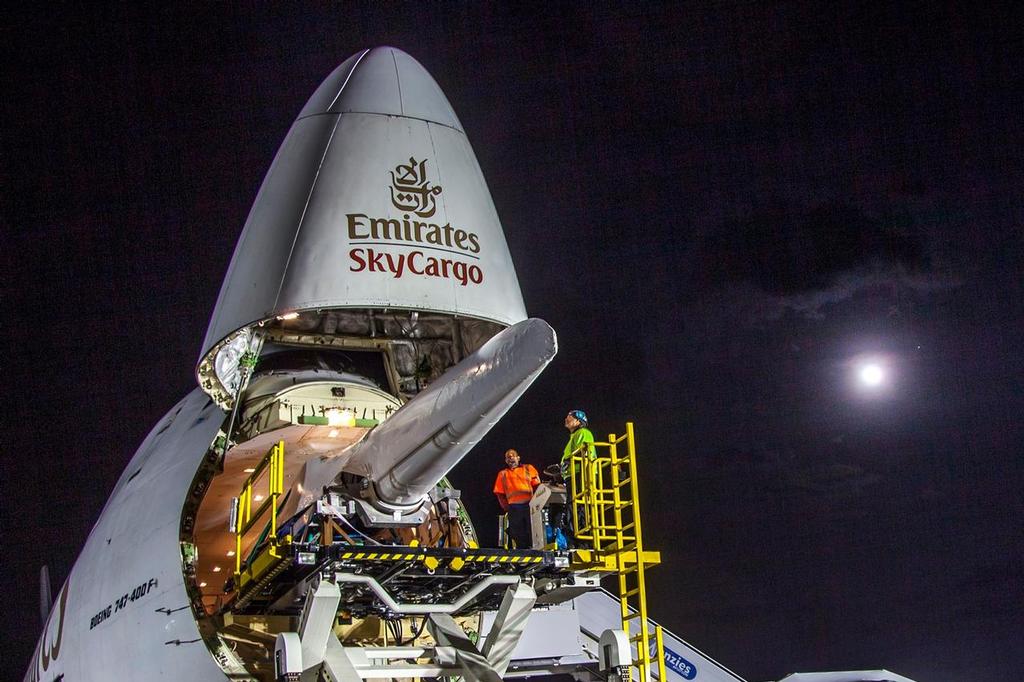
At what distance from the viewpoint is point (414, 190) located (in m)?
11.3

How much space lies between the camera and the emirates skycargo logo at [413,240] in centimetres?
1077

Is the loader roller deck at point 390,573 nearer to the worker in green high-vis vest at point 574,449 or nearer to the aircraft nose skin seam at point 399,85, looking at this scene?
the worker in green high-vis vest at point 574,449

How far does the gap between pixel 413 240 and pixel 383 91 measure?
2233 mm

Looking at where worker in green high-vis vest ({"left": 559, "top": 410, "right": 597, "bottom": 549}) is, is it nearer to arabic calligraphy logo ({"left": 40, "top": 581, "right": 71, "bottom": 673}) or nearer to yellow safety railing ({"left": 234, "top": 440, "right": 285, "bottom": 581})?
yellow safety railing ({"left": 234, "top": 440, "right": 285, "bottom": 581})

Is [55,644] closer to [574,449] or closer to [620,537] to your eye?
[574,449]

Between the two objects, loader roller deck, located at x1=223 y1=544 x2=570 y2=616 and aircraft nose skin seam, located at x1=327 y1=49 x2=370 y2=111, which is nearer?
loader roller deck, located at x1=223 y1=544 x2=570 y2=616

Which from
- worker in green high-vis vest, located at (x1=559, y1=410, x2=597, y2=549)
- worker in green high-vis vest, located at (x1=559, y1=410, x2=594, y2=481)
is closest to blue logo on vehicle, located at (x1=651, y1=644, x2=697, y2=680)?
worker in green high-vis vest, located at (x1=559, y1=410, x2=597, y2=549)

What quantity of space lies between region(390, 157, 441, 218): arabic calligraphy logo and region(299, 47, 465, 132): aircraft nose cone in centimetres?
85

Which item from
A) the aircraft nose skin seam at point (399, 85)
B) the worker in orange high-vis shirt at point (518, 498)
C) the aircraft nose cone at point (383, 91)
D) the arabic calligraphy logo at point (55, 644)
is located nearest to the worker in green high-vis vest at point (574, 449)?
the worker in orange high-vis shirt at point (518, 498)

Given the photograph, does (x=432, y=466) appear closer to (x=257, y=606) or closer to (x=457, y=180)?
(x=257, y=606)

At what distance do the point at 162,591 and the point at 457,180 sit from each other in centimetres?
544

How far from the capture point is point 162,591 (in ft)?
33.3

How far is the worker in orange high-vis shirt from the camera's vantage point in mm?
11920

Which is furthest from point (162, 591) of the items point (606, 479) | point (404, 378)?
point (606, 479)
